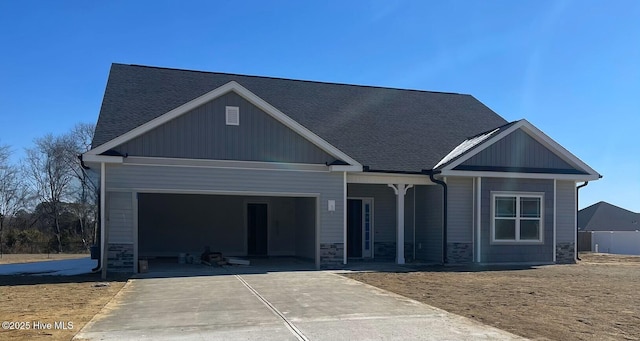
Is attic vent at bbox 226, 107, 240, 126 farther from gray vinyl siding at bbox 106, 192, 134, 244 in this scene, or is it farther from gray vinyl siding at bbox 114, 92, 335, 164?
gray vinyl siding at bbox 106, 192, 134, 244

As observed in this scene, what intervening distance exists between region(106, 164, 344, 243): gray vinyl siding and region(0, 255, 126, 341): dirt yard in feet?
8.65

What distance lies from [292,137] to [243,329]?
9.16 meters

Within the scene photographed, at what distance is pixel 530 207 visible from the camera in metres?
18.1

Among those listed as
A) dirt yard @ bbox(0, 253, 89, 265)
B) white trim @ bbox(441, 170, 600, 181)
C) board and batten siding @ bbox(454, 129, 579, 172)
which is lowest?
dirt yard @ bbox(0, 253, 89, 265)

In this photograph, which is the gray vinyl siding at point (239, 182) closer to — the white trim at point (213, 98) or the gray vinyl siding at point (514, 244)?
the white trim at point (213, 98)

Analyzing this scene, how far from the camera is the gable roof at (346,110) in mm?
17703

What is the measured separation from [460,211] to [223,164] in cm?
769

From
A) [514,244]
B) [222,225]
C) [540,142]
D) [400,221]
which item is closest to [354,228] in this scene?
[400,221]

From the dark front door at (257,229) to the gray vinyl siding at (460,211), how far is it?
705 centimetres

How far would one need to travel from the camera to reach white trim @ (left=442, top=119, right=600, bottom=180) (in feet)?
57.1

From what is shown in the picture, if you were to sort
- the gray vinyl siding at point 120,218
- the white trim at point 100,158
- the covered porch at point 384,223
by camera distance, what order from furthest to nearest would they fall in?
the covered porch at point 384,223, the gray vinyl siding at point 120,218, the white trim at point 100,158

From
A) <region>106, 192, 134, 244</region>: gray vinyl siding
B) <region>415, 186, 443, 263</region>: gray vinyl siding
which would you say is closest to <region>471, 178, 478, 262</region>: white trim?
<region>415, 186, 443, 263</region>: gray vinyl siding

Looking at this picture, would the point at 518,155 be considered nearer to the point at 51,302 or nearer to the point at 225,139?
the point at 225,139

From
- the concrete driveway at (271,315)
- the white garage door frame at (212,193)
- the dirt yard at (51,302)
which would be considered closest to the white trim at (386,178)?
the white garage door frame at (212,193)
